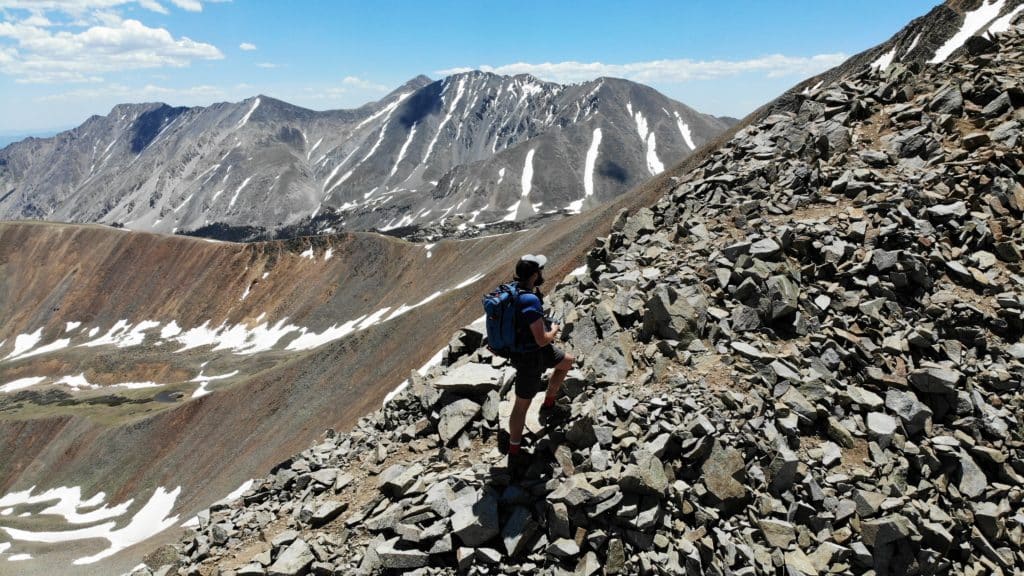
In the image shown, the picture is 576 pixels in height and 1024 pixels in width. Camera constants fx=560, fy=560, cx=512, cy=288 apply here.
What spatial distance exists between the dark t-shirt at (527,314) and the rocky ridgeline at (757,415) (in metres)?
2.03

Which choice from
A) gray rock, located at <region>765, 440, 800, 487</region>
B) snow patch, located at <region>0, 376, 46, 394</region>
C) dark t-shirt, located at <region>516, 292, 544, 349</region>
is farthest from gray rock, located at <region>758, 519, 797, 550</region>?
snow patch, located at <region>0, 376, 46, 394</region>

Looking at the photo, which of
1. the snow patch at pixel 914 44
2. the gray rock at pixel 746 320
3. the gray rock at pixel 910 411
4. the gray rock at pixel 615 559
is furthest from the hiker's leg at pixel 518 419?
the snow patch at pixel 914 44

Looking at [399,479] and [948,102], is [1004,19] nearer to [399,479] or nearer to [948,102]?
[948,102]

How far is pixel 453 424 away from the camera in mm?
12297

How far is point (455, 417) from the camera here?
12398 mm

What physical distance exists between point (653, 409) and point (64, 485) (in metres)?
67.0

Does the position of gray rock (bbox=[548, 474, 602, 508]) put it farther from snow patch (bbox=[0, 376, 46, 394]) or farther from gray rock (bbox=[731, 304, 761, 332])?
snow patch (bbox=[0, 376, 46, 394])

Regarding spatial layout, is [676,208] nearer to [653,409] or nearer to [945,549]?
[653,409]

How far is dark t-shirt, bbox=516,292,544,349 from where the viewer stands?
9164 mm

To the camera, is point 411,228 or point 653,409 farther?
point 411,228

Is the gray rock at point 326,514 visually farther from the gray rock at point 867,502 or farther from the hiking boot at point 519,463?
the gray rock at point 867,502

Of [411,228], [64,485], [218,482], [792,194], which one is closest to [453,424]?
[792,194]

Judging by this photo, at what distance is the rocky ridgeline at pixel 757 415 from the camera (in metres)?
9.05

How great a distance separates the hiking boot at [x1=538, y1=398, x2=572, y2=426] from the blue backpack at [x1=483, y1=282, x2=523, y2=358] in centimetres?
208
